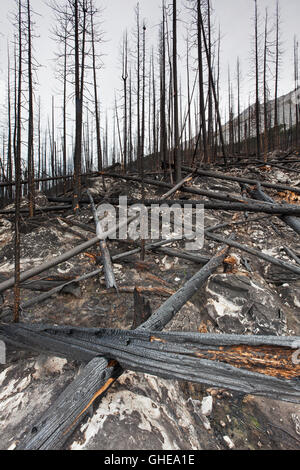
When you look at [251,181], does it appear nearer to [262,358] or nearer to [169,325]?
[169,325]

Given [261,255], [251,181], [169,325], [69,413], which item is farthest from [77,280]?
[251,181]

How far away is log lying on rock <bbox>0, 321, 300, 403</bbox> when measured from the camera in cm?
107

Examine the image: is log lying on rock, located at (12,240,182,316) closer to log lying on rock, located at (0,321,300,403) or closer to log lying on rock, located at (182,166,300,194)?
log lying on rock, located at (0,321,300,403)

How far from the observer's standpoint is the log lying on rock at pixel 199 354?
1.07 meters

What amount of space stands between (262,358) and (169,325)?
3.97 feet

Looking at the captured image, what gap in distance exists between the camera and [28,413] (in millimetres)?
1129

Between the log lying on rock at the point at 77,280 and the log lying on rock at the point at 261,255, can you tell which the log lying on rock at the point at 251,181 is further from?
the log lying on rock at the point at 77,280

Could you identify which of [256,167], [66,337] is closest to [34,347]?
[66,337]

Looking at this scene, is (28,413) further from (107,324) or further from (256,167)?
(256,167)

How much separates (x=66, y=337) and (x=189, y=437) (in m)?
0.95

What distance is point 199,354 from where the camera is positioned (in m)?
1.23

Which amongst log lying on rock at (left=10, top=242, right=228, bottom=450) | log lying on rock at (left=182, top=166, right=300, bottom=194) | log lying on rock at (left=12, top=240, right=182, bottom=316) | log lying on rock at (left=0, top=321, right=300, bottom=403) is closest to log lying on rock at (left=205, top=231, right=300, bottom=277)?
log lying on rock at (left=12, top=240, right=182, bottom=316)

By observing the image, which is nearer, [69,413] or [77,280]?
[69,413]

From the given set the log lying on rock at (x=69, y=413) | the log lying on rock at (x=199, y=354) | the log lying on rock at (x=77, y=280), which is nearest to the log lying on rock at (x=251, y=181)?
the log lying on rock at (x=77, y=280)
